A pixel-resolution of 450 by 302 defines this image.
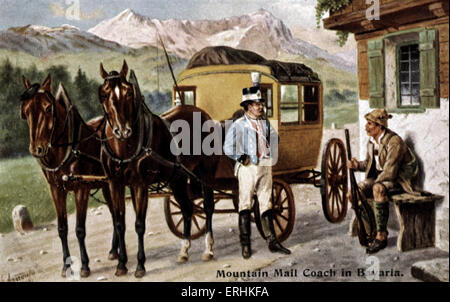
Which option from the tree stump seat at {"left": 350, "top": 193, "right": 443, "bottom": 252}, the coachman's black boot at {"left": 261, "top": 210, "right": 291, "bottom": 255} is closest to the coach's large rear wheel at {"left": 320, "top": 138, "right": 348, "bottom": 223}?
the tree stump seat at {"left": 350, "top": 193, "right": 443, "bottom": 252}

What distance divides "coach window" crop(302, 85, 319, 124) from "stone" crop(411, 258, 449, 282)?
276 centimetres

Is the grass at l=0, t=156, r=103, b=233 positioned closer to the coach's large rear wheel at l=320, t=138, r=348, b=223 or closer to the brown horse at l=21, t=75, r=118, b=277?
the brown horse at l=21, t=75, r=118, b=277

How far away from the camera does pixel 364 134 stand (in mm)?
7637

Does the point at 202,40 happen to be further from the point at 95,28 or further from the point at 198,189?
the point at 198,189

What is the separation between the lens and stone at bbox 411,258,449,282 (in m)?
5.82

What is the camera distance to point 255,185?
650 centimetres

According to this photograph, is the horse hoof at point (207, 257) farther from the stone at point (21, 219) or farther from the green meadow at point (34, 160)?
the stone at point (21, 219)

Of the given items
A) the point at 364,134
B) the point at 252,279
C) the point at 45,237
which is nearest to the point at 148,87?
the point at 45,237

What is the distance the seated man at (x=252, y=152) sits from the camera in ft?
20.9

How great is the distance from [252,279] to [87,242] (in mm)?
2817

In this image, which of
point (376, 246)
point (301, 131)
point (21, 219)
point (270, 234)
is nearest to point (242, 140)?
point (270, 234)

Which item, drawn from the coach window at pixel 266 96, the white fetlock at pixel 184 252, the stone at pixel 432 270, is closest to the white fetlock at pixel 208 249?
the white fetlock at pixel 184 252

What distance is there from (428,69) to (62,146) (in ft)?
15.7

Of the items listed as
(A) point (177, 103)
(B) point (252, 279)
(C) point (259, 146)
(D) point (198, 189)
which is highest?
(A) point (177, 103)
